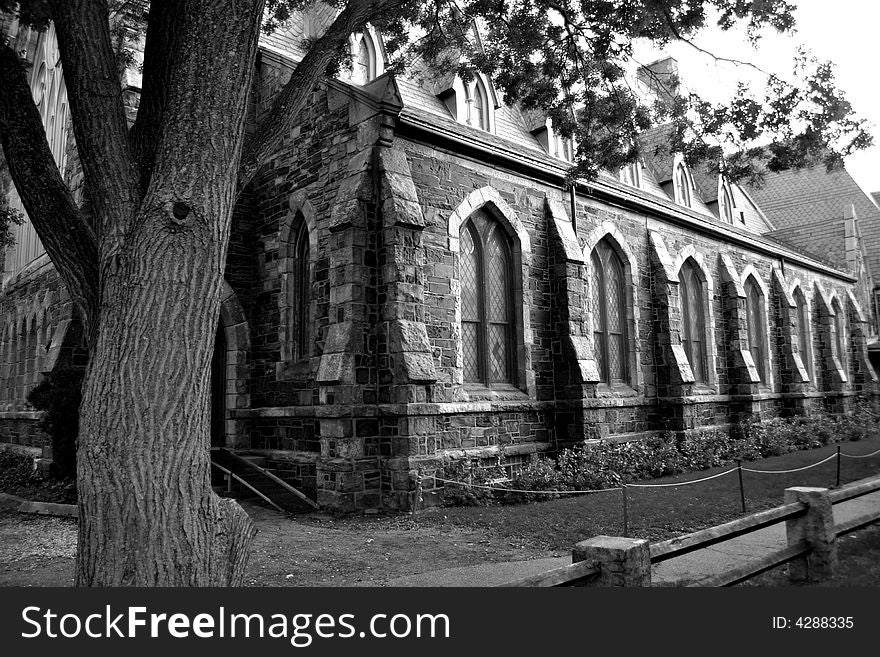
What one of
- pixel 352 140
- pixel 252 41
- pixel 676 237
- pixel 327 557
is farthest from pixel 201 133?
pixel 676 237

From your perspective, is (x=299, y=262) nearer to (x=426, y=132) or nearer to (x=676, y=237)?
(x=426, y=132)

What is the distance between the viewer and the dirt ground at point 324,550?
23.2ft

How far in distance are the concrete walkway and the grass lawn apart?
3.01ft

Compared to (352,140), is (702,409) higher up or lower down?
lower down

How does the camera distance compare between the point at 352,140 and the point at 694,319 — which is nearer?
the point at 352,140

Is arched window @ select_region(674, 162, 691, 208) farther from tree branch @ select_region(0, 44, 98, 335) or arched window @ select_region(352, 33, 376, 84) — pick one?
tree branch @ select_region(0, 44, 98, 335)

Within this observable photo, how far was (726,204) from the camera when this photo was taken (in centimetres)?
2405

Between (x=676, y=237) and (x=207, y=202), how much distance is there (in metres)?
16.8

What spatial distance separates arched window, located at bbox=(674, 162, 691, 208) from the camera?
21008mm

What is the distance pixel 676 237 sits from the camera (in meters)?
19.0

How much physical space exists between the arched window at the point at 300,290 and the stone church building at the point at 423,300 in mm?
29

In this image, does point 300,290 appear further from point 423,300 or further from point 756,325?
point 756,325

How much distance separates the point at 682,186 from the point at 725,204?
11.4 feet

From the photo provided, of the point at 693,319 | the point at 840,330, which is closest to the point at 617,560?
the point at 693,319
